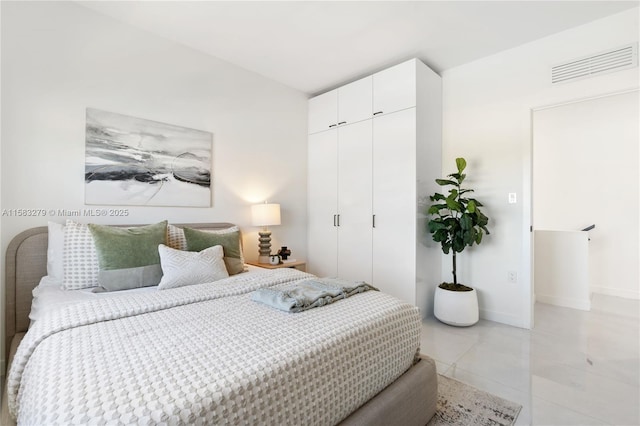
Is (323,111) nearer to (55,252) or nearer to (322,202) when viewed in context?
(322,202)

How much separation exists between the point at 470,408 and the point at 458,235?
158 centimetres

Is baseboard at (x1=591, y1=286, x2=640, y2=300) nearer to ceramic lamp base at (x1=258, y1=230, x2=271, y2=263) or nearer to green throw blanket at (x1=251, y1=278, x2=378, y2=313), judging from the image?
green throw blanket at (x1=251, y1=278, x2=378, y2=313)

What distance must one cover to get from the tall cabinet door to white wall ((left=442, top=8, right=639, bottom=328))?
642 mm

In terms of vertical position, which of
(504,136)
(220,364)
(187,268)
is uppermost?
(504,136)

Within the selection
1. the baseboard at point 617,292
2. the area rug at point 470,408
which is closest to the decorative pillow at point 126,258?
the area rug at point 470,408

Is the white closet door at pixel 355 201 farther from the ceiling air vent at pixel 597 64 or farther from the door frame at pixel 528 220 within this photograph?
the ceiling air vent at pixel 597 64

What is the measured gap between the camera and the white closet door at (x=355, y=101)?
3.40 meters

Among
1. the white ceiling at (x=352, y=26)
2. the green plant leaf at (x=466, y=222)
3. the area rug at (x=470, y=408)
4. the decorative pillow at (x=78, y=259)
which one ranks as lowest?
the area rug at (x=470, y=408)

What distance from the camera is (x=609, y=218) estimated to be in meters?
4.12

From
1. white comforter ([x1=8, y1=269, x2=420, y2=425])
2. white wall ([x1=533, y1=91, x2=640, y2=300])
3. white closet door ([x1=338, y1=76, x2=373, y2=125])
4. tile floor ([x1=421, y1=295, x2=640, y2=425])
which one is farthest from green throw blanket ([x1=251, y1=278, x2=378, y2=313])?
white wall ([x1=533, y1=91, x2=640, y2=300])

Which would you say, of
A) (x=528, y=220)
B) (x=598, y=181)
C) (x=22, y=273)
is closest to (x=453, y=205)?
(x=528, y=220)

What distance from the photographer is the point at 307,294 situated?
1.58m

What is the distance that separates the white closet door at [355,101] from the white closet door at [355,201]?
0.09 metres

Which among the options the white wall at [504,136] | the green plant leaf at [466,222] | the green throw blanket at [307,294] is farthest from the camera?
the green plant leaf at [466,222]
